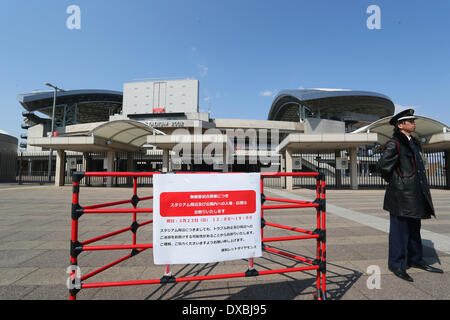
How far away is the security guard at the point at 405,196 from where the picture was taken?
280 cm

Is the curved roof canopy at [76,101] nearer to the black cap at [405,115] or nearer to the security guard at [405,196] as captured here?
the black cap at [405,115]

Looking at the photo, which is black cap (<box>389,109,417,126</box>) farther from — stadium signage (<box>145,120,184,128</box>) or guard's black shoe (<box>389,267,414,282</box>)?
stadium signage (<box>145,120,184,128</box>)

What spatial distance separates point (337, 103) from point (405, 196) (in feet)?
209

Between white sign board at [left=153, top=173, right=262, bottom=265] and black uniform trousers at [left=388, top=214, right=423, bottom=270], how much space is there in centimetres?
227

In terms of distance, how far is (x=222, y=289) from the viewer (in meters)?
2.53

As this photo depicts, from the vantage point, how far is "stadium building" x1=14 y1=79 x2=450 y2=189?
17297 millimetres

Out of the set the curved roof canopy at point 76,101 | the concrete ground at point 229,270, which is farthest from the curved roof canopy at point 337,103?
the concrete ground at point 229,270

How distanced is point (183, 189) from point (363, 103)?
71.3 metres

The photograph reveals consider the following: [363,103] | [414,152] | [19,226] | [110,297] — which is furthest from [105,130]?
[363,103]

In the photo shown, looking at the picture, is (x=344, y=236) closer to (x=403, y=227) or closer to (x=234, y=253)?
(x=403, y=227)

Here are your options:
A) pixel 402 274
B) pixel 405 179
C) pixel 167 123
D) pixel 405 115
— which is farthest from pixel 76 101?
pixel 402 274

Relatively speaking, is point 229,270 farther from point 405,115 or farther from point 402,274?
point 405,115
